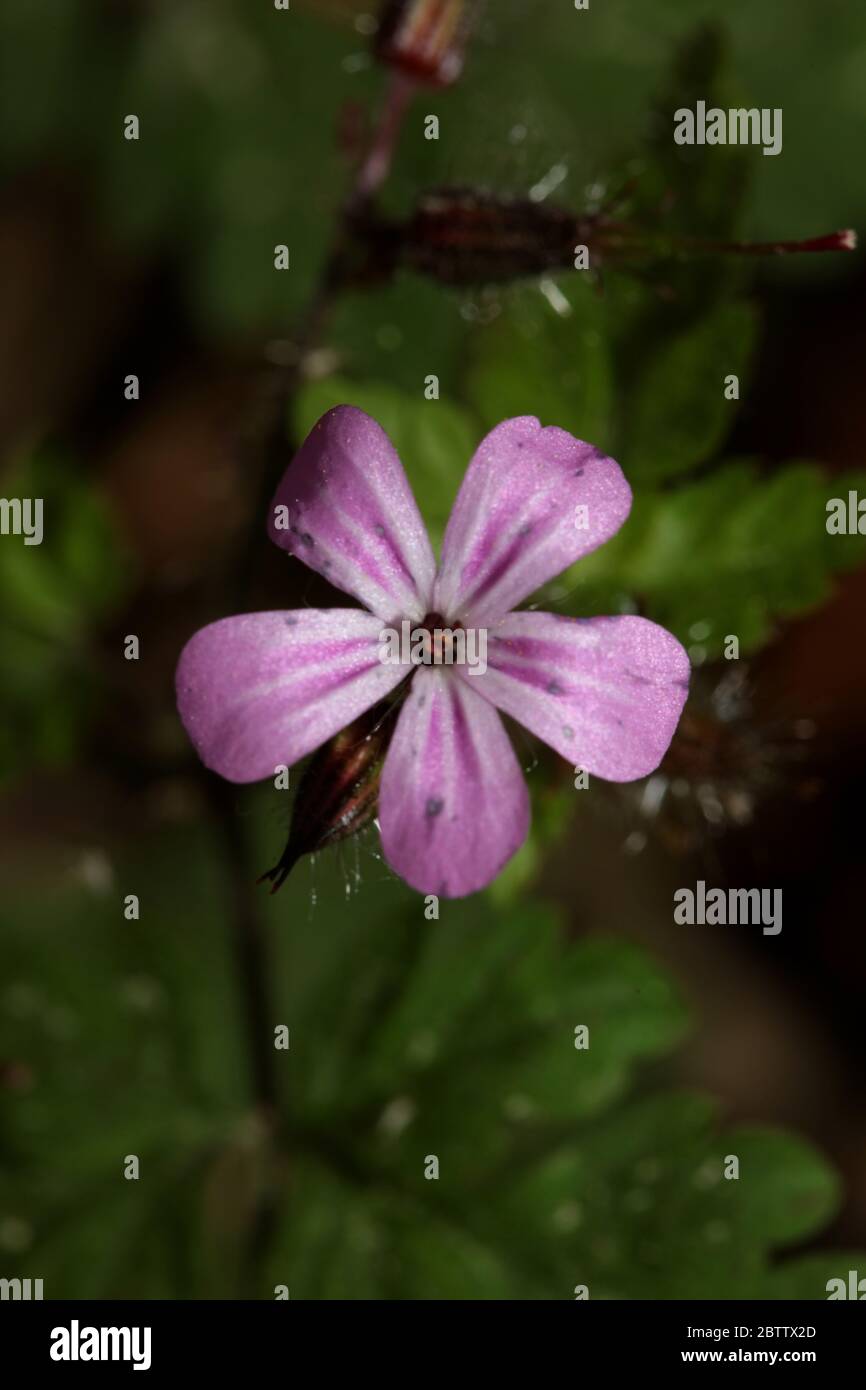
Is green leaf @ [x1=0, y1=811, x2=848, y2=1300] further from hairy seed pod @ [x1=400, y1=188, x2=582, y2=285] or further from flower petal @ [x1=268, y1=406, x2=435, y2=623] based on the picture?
hairy seed pod @ [x1=400, y1=188, x2=582, y2=285]

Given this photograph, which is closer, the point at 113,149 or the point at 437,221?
the point at 437,221

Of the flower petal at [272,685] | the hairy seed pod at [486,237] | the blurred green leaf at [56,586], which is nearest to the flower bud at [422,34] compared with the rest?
the hairy seed pod at [486,237]

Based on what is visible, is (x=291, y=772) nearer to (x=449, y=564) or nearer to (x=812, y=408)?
(x=449, y=564)

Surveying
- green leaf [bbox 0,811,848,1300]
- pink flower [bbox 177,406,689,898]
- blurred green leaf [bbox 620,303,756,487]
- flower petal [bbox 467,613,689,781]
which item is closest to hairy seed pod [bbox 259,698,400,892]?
pink flower [bbox 177,406,689,898]

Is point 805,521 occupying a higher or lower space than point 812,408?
lower

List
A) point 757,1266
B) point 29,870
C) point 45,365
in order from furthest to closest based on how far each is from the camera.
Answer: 1. point 45,365
2. point 29,870
3. point 757,1266

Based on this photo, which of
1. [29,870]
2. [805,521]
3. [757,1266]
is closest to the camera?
[805,521]

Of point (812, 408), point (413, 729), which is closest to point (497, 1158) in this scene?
point (413, 729)
